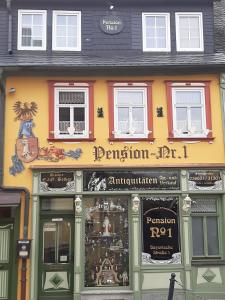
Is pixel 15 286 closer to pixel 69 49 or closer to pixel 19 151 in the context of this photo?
pixel 19 151

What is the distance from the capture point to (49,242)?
1316 cm

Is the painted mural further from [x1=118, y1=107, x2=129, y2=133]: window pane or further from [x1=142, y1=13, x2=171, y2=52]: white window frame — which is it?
[x1=142, y1=13, x2=171, y2=52]: white window frame

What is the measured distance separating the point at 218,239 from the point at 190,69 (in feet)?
16.1

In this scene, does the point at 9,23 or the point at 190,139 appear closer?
the point at 190,139

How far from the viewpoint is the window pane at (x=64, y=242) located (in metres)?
13.1

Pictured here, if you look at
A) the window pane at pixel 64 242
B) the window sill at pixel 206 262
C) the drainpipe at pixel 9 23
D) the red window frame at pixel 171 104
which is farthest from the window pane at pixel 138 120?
the drainpipe at pixel 9 23

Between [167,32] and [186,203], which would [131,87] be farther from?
[186,203]

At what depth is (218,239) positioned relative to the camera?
43.4ft

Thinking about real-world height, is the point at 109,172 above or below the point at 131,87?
below

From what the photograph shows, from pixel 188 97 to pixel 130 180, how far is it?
9.79 ft

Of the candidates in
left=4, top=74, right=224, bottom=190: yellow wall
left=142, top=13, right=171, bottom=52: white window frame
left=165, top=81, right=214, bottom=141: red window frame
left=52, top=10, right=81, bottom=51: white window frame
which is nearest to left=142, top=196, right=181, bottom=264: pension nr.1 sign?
left=4, top=74, right=224, bottom=190: yellow wall

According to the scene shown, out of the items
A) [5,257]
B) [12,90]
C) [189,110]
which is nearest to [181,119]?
[189,110]

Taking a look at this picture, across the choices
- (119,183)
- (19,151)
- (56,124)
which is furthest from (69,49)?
(119,183)

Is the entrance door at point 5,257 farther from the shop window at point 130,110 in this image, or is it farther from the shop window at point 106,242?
the shop window at point 130,110
